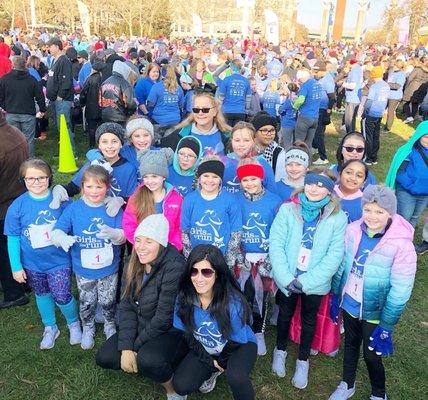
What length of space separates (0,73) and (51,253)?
678 centimetres

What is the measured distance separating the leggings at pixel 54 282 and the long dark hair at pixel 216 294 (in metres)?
1.15

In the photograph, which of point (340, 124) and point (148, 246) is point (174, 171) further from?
point (340, 124)

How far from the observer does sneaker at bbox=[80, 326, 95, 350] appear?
3751 mm

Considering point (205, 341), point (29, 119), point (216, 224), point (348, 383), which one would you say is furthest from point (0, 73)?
point (348, 383)

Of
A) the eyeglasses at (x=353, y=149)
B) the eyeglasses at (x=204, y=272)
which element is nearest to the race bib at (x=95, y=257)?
the eyeglasses at (x=204, y=272)

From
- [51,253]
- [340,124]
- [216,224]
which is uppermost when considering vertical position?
[216,224]

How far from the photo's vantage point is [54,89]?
8094 mm

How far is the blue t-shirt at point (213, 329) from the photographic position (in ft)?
9.73

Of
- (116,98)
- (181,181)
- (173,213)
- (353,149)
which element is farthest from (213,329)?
(116,98)

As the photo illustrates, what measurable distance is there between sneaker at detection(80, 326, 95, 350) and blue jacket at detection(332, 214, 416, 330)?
2336mm

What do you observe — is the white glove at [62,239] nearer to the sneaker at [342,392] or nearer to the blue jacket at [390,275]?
the blue jacket at [390,275]

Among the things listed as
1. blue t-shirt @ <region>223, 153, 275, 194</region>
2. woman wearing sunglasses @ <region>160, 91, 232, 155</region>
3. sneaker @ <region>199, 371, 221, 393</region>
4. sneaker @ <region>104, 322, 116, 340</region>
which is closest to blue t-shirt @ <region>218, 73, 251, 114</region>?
woman wearing sunglasses @ <region>160, 91, 232, 155</region>

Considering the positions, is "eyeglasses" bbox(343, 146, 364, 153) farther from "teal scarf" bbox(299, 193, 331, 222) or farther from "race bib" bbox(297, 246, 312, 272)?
"race bib" bbox(297, 246, 312, 272)

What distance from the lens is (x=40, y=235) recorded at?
11.4 feet
